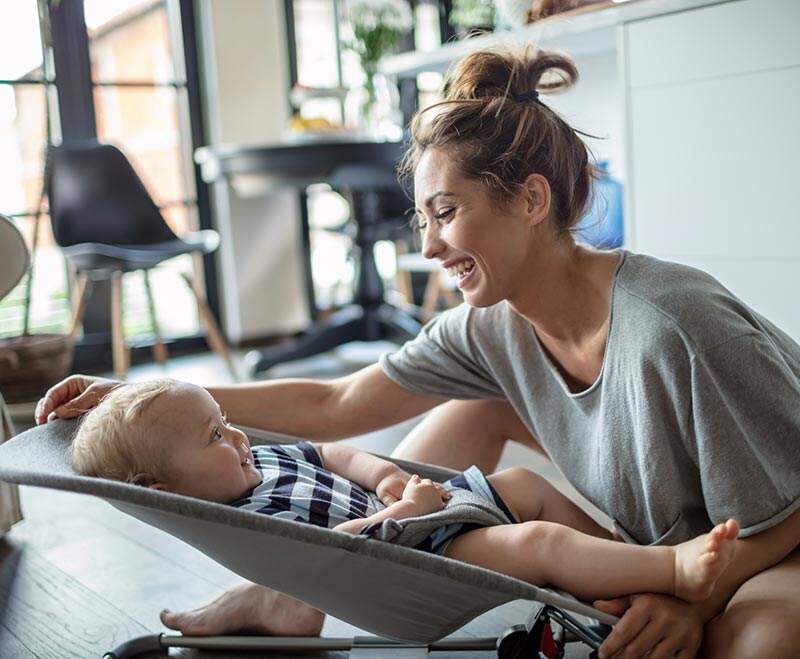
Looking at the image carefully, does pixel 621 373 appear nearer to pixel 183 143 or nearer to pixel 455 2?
pixel 455 2

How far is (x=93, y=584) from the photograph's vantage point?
1802 mm

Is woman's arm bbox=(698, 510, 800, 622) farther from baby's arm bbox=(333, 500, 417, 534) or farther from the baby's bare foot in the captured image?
baby's arm bbox=(333, 500, 417, 534)

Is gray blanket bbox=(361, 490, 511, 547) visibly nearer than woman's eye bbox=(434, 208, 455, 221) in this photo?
Yes

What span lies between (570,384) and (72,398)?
0.70 m

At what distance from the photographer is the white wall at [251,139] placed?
4.36m

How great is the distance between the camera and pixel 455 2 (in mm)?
3291

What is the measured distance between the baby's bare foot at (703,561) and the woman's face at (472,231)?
16.4 inches

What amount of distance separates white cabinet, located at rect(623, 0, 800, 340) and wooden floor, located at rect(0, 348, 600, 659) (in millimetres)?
644

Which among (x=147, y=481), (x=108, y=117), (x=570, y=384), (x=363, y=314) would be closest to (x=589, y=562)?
(x=570, y=384)

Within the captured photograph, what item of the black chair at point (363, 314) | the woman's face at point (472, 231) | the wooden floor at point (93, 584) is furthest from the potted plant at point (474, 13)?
the woman's face at point (472, 231)

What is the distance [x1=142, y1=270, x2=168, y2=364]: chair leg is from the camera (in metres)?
3.75

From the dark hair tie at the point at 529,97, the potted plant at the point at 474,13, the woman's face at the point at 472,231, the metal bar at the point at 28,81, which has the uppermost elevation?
the potted plant at the point at 474,13

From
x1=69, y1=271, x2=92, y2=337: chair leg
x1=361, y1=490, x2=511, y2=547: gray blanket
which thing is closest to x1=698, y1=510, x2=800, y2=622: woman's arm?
x1=361, y1=490, x2=511, y2=547: gray blanket

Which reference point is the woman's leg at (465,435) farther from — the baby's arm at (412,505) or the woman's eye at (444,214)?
the woman's eye at (444,214)
